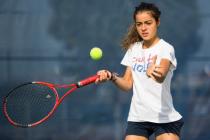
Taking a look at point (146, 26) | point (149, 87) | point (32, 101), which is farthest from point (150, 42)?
point (32, 101)

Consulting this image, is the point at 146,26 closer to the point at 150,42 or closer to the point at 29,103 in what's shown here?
the point at 150,42

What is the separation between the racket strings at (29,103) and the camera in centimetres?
599

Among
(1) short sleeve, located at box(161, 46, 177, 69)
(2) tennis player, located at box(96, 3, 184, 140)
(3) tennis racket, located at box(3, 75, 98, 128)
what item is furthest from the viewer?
(3) tennis racket, located at box(3, 75, 98, 128)

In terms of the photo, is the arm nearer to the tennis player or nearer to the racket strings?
the tennis player

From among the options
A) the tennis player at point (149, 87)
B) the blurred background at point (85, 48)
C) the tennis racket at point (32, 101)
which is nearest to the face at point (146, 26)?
the tennis player at point (149, 87)

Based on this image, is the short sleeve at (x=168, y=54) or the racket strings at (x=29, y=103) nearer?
the short sleeve at (x=168, y=54)

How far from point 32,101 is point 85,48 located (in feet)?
2.81

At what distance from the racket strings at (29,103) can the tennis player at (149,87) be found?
0.90 meters

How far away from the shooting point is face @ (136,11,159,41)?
517cm

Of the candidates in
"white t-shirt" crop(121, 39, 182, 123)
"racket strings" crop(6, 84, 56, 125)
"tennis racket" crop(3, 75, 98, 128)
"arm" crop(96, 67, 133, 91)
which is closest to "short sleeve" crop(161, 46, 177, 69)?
"white t-shirt" crop(121, 39, 182, 123)

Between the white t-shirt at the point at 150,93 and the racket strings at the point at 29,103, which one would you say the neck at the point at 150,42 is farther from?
the racket strings at the point at 29,103

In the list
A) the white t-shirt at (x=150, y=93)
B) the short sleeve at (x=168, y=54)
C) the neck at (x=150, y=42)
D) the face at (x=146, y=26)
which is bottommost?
the white t-shirt at (x=150, y=93)

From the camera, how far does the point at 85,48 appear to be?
768 centimetres

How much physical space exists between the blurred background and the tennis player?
7.82 ft
